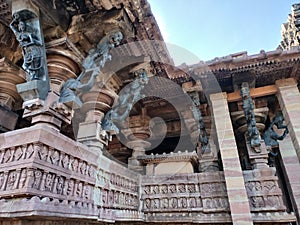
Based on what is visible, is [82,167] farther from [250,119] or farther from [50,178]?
[250,119]

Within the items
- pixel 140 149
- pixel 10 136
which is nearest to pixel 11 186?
pixel 10 136

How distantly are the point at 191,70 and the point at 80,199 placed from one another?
2.91 m

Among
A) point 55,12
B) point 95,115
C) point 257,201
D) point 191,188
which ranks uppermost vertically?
point 55,12

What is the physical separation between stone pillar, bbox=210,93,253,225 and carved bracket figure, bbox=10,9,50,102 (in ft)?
9.68

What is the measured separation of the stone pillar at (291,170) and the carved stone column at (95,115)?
4228mm

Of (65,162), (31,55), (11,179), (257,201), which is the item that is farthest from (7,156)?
(257,201)

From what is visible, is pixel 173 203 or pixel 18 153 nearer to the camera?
pixel 18 153

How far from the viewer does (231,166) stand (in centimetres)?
366

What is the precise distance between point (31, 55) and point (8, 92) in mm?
1356

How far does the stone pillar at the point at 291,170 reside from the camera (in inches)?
184

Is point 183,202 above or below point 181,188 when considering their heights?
below

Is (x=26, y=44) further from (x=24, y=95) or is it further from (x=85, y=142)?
(x=85, y=142)

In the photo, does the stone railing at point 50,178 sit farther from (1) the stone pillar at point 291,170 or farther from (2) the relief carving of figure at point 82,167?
(1) the stone pillar at point 291,170

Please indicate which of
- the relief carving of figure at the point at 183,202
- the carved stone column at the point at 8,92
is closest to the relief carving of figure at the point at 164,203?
the relief carving of figure at the point at 183,202
